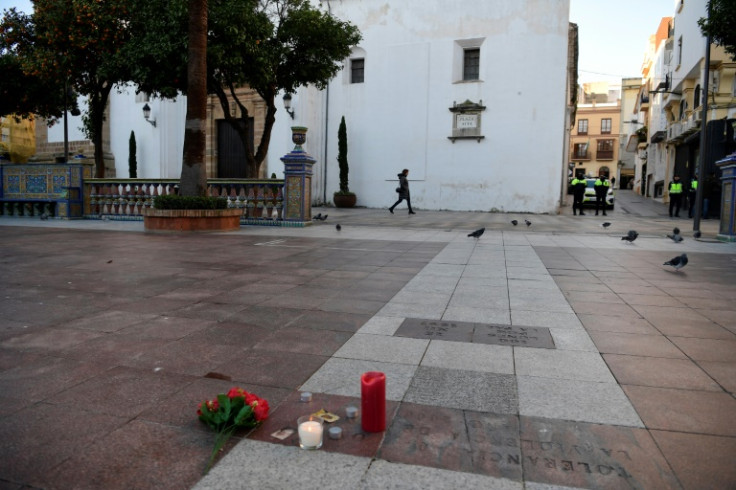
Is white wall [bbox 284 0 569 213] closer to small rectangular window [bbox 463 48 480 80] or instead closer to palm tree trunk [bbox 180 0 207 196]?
small rectangular window [bbox 463 48 480 80]

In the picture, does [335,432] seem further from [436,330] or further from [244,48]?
[244,48]

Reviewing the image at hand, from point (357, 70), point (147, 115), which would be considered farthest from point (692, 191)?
point (147, 115)

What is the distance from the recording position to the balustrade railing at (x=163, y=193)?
13.1 meters

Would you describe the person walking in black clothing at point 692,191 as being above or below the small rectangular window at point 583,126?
below

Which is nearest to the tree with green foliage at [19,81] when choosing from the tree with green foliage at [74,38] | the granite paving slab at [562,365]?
the tree with green foliage at [74,38]

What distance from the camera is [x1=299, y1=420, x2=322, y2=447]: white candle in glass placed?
2.12m

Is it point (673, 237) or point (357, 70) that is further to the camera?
point (357, 70)

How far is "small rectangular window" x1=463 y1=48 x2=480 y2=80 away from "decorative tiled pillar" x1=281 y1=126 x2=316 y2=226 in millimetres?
12399

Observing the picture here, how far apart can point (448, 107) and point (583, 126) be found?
44.7 meters

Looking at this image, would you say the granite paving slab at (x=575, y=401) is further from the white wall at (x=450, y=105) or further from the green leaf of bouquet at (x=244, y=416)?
the white wall at (x=450, y=105)

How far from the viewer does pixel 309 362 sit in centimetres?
317

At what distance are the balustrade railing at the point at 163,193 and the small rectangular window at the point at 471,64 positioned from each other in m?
12.9

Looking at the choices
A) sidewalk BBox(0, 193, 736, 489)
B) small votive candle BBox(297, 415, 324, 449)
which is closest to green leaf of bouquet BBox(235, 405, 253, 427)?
sidewalk BBox(0, 193, 736, 489)

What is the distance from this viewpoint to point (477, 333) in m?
3.85
